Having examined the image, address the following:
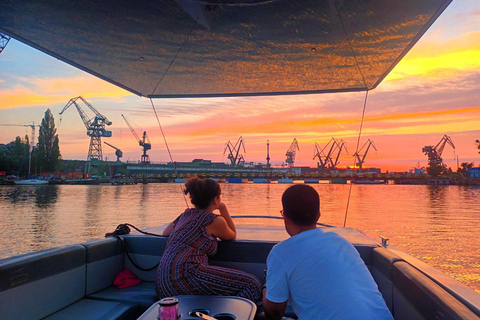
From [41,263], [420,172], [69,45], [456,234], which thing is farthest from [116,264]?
[420,172]

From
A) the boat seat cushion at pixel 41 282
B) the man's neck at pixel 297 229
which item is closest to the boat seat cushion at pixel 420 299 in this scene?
the man's neck at pixel 297 229

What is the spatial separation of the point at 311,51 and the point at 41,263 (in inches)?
94.8

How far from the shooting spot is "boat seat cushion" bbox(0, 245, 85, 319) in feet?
5.73

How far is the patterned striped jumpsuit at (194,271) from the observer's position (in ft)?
6.58

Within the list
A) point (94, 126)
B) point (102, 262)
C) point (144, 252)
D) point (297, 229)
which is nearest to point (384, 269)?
point (297, 229)

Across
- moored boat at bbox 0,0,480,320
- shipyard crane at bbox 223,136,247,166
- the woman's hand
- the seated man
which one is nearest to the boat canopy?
moored boat at bbox 0,0,480,320

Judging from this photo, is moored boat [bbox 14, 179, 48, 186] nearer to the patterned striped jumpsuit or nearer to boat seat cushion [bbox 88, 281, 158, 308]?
boat seat cushion [bbox 88, 281, 158, 308]

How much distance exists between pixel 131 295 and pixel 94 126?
88.3m

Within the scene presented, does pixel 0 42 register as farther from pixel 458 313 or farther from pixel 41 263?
pixel 458 313

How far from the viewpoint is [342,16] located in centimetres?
228

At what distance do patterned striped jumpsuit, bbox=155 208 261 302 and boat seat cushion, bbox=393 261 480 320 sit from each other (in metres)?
0.82

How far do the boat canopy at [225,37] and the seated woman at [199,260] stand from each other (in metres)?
1.09

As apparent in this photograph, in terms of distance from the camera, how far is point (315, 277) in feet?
3.73

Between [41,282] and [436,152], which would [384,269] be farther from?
[436,152]
